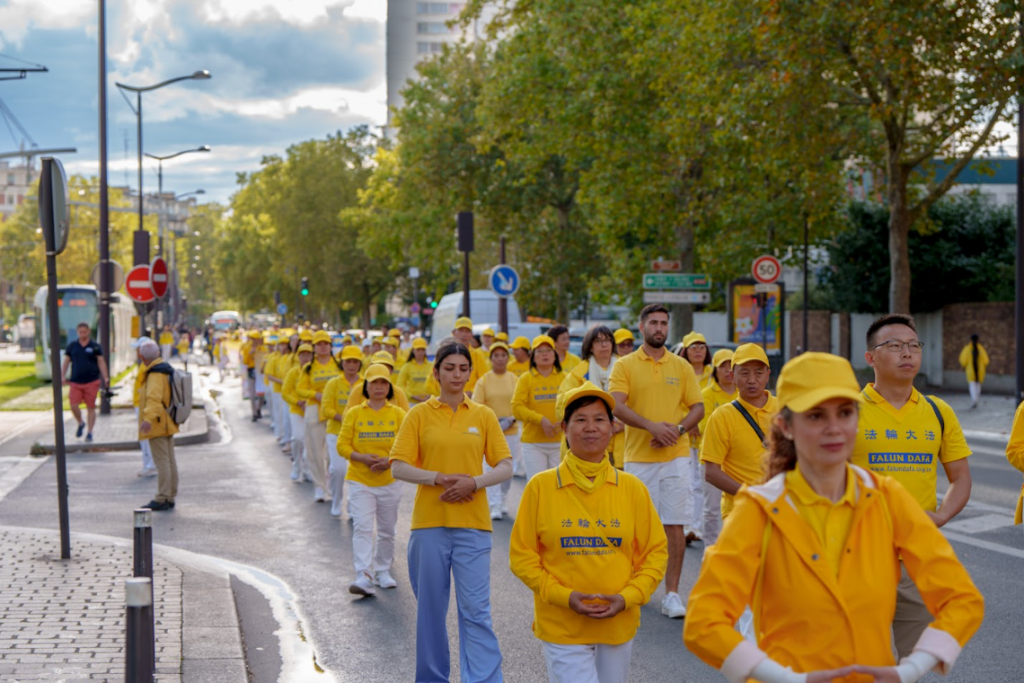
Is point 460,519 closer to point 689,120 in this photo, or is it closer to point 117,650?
point 117,650

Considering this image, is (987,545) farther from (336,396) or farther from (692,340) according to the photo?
(336,396)

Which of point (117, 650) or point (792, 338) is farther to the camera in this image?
point (792, 338)

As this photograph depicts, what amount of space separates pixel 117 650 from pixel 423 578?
1870mm

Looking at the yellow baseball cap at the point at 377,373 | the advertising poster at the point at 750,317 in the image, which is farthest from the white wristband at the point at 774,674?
the advertising poster at the point at 750,317

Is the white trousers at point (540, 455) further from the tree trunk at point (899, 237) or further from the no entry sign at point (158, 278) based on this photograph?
the tree trunk at point (899, 237)

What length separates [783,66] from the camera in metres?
22.5

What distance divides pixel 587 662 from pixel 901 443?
1.66 meters

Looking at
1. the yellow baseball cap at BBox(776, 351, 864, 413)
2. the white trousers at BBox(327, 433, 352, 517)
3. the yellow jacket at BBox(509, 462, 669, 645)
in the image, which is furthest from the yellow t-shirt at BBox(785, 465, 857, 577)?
the white trousers at BBox(327, 433, 352, 517)

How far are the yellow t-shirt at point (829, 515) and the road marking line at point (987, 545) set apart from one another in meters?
7.62

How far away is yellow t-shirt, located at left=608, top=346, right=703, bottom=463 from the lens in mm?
8336

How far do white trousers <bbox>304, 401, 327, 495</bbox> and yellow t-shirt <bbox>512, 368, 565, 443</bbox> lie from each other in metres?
3.27

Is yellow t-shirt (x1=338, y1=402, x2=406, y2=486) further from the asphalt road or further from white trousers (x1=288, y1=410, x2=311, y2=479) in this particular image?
white trousers (x1=288, y1=410, x2=311, y2=479)

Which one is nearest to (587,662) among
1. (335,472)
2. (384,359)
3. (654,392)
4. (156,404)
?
(654,392)

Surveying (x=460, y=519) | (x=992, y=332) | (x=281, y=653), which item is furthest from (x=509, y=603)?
Result: (x=992, y=332)
